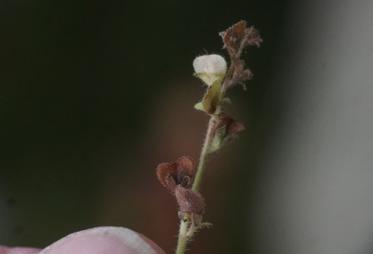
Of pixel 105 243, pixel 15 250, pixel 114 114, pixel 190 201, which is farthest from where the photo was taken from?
pixel 114 114

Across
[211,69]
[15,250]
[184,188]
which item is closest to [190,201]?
[184,188]

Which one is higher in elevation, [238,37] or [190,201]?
[238,37]

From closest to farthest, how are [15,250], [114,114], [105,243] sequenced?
[105,243] < [15,250] < [114,114]

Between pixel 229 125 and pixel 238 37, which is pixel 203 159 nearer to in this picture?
pixel 229 125

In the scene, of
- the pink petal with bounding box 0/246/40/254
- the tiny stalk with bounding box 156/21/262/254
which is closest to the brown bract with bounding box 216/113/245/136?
the tiny stalk with bounding box 156/21/262/254

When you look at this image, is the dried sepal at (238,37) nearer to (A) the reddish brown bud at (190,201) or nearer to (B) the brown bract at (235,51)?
(B) the brown bract at (235,51)
